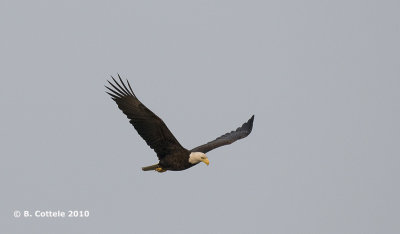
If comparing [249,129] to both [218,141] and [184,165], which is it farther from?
[184,165]

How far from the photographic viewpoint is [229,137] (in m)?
18.3

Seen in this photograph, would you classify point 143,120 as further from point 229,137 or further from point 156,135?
point 229,137

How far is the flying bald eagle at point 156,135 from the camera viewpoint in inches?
590

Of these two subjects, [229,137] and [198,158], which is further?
[229,137]

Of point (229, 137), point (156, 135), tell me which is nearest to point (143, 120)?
point (156, 135)

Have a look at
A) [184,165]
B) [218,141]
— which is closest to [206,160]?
[184,165]

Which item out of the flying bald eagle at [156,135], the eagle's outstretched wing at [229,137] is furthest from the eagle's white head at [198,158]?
the eagle's outstretched wing at [229,137]

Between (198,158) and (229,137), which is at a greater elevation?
(229,137)

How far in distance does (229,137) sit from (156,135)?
3522mm

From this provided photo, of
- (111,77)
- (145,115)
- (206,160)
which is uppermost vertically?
(111,77)

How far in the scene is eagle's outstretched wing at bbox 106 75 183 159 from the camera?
14.9m

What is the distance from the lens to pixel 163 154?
1553cm

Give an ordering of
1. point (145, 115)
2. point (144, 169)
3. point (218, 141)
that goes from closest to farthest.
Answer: point (145, 115), point (144, 169), point (218, 141)

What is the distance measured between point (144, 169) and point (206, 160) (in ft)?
5.45
